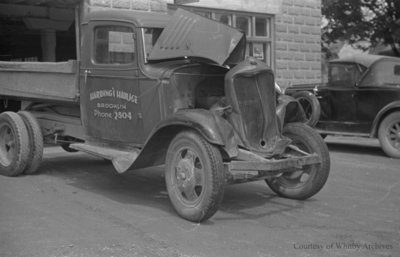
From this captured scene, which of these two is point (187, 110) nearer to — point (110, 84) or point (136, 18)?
point (110, 84)

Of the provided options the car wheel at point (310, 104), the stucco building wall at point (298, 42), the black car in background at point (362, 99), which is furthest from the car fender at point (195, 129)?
the stucco building wall at point (298, 42)

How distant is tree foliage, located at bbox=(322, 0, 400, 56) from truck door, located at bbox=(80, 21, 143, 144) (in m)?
18.7

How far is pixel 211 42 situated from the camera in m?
5.98

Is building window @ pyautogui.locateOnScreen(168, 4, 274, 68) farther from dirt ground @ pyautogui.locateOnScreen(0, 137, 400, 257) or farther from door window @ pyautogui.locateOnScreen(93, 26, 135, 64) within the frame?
door window @ pyautogui.locateOnScreen(93, 26, 135, 64)

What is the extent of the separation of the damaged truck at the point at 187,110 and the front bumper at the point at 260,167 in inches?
0.4

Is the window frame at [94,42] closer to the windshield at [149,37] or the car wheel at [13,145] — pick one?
the windshield at [149,37]

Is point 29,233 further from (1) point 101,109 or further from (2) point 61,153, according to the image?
(2) point 61,153

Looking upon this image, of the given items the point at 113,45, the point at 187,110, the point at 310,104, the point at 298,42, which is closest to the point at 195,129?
the point at 187,110

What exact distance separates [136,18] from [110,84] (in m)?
0.83

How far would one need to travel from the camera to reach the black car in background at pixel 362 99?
10219mm

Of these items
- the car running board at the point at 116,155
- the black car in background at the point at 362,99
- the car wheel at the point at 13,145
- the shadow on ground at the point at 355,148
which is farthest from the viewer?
the shadow on ground at the point at 355,148

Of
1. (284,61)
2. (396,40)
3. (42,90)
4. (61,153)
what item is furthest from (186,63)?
(396,40)

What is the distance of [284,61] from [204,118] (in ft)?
34.8

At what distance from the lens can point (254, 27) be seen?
15.0 meters
